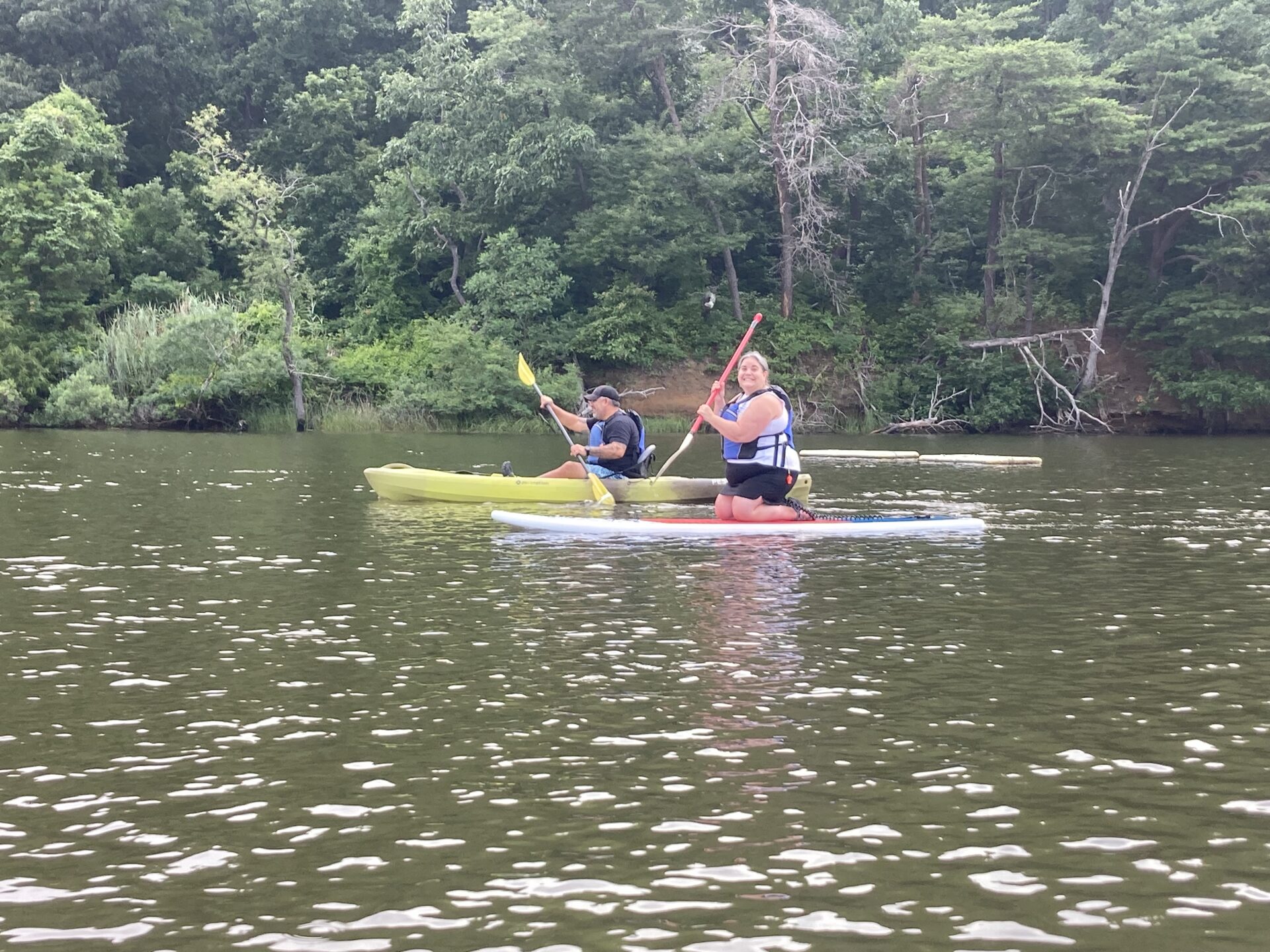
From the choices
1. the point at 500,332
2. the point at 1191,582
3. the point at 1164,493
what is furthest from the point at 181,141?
the point at 1191,582

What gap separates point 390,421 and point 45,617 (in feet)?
79.1

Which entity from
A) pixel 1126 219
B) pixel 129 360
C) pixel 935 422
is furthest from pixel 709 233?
pixel 129 360

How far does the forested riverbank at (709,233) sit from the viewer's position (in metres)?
30.7

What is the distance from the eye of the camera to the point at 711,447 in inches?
992

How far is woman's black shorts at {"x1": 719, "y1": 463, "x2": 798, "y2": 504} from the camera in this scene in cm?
1154

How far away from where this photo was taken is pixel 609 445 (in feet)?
44.5

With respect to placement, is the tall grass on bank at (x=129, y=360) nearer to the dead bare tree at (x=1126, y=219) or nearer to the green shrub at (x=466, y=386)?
the green shrub at (x=466, y=386)

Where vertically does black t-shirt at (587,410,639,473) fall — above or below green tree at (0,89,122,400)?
below

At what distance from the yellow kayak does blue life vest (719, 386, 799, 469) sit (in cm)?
192

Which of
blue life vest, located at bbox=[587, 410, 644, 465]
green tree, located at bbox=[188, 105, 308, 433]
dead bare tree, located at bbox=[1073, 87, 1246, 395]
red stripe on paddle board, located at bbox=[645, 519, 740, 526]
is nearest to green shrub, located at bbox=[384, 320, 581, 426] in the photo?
green tree, located at bbox=[188, 105, 308, 433]

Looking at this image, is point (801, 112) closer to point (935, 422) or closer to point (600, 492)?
point (935, 422)

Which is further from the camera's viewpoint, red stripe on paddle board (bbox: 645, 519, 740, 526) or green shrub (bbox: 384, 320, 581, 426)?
green shrub (bbox: 384, 320, 581, 426)

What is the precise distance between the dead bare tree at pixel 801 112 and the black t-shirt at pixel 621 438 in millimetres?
19286

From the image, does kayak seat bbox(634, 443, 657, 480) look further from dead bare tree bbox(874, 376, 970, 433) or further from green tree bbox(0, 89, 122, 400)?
green tree bbox(0, 89, 122, 400)
